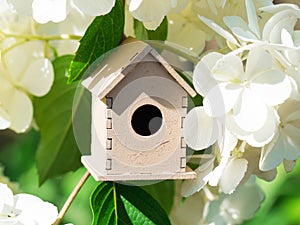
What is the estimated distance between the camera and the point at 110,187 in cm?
107

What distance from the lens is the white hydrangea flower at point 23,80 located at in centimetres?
123

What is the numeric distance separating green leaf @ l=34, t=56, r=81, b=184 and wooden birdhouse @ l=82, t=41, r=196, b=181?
0.29 m

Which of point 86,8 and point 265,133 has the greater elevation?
point 86,8

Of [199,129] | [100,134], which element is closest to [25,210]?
[100,134]

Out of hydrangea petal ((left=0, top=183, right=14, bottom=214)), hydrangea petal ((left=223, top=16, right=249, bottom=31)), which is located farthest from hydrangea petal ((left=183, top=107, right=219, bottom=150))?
hydrangea petal ((left=0, top=183, right=14, bottom=214))

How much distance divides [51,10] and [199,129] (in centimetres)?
22

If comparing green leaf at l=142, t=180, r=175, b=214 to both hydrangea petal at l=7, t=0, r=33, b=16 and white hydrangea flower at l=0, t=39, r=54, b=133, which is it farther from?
hydrangea petal at l=7, t=0, r=33, b=16

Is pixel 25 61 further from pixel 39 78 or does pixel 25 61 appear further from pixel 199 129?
pixel 199 129

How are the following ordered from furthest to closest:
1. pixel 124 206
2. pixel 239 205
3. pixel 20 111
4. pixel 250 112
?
1. pixel 239 205
2. pixel 20 111
3. pixel 124 206
4. pixel 250 112

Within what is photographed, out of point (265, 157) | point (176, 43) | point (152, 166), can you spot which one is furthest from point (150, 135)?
point (176, 43)

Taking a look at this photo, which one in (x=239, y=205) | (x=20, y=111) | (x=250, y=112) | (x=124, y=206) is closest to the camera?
(x=250, y=112)

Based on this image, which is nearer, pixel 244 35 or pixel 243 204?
pixel 244 35

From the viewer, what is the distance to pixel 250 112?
939mm

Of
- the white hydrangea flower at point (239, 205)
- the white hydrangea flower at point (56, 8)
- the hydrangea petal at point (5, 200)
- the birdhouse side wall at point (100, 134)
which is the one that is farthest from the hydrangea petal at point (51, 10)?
the white hydrangea flower at point (239, 205)
